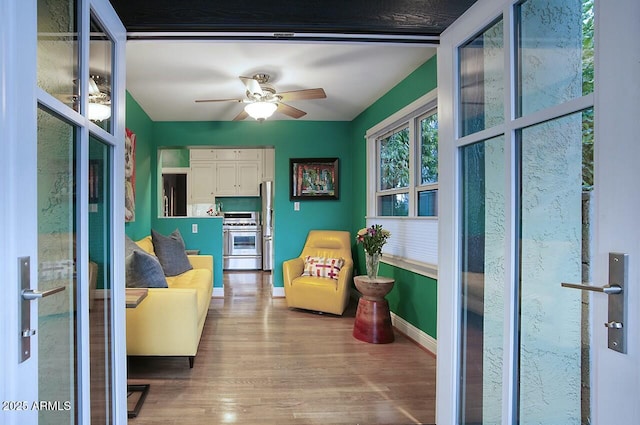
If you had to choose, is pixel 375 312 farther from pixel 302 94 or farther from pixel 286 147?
pixel 286 147

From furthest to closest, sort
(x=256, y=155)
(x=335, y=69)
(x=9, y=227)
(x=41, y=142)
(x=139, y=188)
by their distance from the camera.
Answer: (x=256, y=155) → (x=139, y=188) → (x=335, y=69) → (x=41, y=142) → (x=9, y=227)

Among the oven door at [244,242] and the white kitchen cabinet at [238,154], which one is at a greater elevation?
the white kitchen cabinet at [238,154]

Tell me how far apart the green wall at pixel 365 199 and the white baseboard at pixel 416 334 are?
Answer: 39 millimetres

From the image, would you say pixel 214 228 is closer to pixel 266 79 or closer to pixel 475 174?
pixel 266 79

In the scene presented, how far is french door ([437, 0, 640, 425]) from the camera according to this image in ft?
2.47

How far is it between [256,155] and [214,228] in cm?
236

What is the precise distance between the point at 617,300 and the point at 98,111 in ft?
5.26

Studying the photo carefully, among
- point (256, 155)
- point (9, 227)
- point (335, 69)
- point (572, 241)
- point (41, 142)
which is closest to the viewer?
point (9, 227)

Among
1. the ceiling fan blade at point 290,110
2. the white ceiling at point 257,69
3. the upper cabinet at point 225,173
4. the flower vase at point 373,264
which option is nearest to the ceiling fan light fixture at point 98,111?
the white ceiling at point 257,69

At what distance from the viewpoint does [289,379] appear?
228cm

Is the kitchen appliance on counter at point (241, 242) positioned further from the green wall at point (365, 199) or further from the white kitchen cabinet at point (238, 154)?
the green wall at point (365, 199)

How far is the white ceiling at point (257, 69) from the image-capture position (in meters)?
2.51

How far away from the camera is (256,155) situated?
21.2 feet

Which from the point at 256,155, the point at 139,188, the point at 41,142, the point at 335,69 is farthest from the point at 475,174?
the point at 256,155
